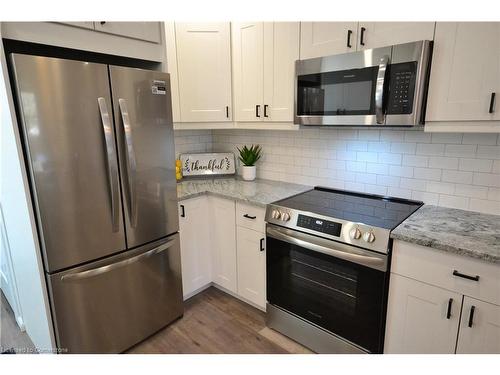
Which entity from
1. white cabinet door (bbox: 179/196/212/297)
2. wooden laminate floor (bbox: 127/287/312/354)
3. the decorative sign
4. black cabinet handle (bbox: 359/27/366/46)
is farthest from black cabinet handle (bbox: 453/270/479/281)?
the decorative sign

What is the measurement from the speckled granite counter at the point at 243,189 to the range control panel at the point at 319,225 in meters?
0.30

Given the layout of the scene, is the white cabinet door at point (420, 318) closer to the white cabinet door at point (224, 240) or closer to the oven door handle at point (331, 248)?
the oven door handle at point (331, 248)

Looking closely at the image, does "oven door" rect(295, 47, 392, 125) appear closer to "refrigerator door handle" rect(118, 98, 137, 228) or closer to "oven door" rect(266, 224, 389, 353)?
"oven door" rect(266, 224, 389, 353)

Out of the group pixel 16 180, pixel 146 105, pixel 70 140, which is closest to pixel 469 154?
pixel 146 105

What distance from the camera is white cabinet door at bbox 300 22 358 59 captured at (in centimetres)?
175

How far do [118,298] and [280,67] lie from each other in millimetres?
1811

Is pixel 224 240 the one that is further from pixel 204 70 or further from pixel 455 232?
pixel 455 232

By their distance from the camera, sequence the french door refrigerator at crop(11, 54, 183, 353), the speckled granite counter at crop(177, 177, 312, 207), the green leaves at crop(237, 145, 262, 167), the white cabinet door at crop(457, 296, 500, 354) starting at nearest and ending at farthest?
the white cabinet door at crop(457, 296, 500, 354) → the french door refrigerator at crop(11, 54, 183, 353) → the speckled granite counter at crop(177, 177, 312, 207) → the green leaves at crop(237, 145, 262, 167)

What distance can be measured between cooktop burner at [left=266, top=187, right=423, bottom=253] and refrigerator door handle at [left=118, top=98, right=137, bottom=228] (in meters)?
0.83

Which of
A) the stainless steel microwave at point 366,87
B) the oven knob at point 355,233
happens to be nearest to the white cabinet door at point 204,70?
the stainless steel microwave at point 366,87

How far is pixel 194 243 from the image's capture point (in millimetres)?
2373

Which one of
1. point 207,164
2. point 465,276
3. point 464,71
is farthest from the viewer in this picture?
point 207,164

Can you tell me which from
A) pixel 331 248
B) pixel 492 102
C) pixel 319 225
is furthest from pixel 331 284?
pixel 492 102
